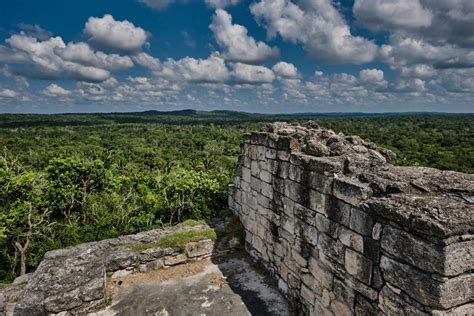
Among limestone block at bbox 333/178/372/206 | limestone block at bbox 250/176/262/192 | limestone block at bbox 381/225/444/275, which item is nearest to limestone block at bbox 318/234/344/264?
limestone block at bbox 333/178/372/206

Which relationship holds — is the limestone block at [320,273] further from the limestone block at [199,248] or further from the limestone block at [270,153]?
the limestone block at [199,248]

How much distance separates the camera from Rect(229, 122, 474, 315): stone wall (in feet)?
9.80

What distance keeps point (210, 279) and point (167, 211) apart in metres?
10.5

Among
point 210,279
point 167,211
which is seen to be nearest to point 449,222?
point 210,279

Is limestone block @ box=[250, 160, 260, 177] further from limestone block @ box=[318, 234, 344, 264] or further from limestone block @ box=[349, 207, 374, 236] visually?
limestone block @ box=[349, 207, 374, 236]

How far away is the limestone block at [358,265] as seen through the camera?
12.5 ft

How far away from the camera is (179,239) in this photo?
730 centimetres

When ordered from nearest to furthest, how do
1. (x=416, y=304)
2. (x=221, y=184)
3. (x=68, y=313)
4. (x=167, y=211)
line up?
(x=416, y=304), (x=68, y=313), (x=221, y=184), (x=167, y=211)

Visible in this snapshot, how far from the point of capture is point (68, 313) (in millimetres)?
5340

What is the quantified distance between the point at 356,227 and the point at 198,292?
11.4 feet

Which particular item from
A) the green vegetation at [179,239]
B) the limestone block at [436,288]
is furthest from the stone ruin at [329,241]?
the green vegetation at [179,239]

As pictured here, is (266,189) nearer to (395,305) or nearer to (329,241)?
(329,241)

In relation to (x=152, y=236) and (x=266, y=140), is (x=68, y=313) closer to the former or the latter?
(x=152, y=236)

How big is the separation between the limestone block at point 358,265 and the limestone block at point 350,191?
0.64 m
